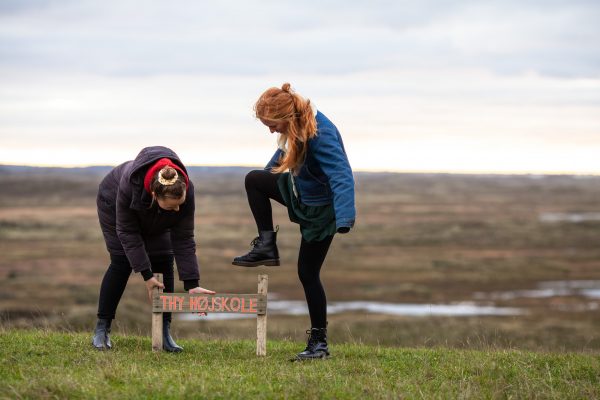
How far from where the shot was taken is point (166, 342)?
859 cm

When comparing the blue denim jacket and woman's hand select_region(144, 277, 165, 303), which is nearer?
the blue denim jacket

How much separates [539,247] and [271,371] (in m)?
55.6

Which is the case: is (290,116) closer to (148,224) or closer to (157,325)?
(148,224)

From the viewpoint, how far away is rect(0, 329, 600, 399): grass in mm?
6305

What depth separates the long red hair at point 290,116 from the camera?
7.15 meters

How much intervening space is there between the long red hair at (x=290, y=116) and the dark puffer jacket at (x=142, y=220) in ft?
3.54

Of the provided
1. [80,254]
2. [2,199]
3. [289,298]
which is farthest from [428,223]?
[2,199]

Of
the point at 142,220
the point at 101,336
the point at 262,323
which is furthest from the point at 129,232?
the point at 262,323

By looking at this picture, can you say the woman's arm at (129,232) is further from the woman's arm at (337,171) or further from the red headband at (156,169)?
the woman's arm at (337,171)

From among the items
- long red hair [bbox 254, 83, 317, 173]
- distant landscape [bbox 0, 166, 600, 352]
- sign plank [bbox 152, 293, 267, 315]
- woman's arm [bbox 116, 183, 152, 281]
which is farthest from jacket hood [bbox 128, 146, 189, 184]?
distant landscape [bbox 0, 166, 600, 352]

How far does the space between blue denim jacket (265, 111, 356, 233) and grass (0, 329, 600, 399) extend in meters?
1.47

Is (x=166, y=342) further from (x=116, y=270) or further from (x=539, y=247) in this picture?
(x=539, y=247)

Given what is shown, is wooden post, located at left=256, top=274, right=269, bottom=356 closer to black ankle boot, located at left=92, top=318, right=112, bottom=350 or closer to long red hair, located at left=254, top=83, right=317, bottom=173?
long red hair, located at left=254, top=83, right=317, bottom=173

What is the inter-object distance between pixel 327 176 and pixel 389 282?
36.1 meters
